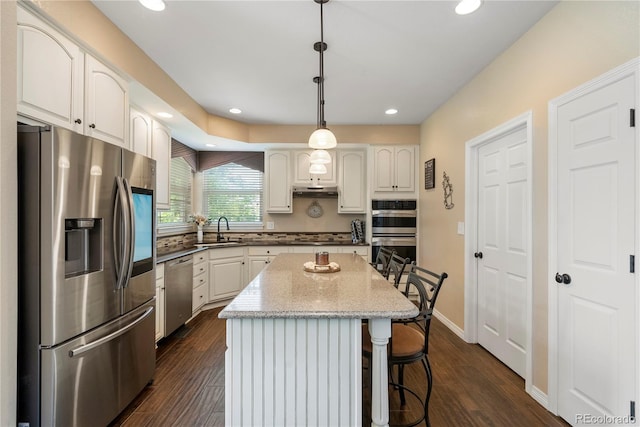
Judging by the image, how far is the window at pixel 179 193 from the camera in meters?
4.04

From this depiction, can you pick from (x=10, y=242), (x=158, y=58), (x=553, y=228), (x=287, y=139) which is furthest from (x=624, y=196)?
(x=287, y=139)

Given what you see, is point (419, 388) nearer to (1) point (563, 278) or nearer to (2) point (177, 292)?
(1) point (563, 278)

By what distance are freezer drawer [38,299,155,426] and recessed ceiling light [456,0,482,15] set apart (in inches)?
115

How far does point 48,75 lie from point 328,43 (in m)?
1.81

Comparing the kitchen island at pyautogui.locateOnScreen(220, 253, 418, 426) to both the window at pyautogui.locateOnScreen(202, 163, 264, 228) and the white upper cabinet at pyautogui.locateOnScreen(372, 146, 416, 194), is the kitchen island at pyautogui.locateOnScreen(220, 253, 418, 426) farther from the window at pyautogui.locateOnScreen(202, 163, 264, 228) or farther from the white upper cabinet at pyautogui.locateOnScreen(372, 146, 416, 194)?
the window at pyautogui.locateOnScreen(202, 163, 264, 228)

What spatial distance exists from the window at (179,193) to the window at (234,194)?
309mm

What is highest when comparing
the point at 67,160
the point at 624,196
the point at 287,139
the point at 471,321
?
the point at 287,139

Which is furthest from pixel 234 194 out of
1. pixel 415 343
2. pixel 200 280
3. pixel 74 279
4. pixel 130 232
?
pixel 415 343

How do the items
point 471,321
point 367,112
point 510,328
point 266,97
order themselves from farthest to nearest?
1. point 367,112
2. point 266,97
3. point 471,321
4. point 510,328

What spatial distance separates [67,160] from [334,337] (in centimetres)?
158

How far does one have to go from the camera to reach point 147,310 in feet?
6.88

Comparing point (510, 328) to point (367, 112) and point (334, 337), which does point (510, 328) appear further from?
point (367, 112)

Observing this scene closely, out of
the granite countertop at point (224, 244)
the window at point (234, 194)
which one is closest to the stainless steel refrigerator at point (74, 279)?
the granite countertop at point (224, 244)

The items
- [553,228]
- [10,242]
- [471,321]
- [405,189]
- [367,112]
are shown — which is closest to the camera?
[10,242]
